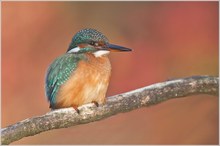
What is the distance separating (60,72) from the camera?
371 centimetres

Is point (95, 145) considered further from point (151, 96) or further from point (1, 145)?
point (1, 145)

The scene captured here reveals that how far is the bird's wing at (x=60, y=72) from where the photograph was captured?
146 inches

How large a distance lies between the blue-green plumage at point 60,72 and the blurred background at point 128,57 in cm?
142

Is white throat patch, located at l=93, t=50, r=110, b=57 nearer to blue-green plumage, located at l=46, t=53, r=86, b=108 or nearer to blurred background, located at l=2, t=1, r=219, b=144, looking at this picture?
blue-green plumage, located at l=46, t=53, r=86, b=108

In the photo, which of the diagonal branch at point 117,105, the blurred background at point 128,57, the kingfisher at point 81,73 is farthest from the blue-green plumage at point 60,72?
the blurred background at point 128,57

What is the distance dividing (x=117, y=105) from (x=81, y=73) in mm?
341

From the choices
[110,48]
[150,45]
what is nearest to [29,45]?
[150,45]

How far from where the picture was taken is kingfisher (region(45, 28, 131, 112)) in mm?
3652

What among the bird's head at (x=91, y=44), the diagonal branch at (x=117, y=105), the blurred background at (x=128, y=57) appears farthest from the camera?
the blurred background at (x=128, y=57)

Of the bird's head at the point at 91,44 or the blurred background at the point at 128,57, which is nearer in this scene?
the bird's head at the point at 91,44

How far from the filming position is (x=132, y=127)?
17.3 ft

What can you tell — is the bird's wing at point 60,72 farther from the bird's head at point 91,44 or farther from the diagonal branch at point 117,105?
the diagonal branch at point 117,105

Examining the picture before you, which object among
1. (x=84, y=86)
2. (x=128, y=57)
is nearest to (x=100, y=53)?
(x=84, y=86)

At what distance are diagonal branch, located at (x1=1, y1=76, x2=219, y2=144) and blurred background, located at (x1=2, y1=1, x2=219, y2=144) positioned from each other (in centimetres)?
148
